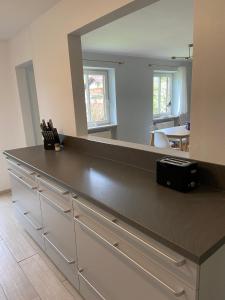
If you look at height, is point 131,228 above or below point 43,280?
above

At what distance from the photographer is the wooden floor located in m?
1.65

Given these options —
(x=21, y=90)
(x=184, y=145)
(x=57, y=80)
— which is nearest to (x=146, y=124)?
(x=184, y=145)

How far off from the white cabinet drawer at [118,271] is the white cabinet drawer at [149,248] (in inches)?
1.2

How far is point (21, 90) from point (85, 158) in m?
1.89

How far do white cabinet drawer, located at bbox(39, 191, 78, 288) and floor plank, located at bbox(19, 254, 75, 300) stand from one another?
110mm

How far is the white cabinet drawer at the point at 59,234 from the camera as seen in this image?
1.49m

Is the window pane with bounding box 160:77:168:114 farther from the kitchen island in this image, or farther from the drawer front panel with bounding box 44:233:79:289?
the drawer front panel with bounding box 44:233:79:289

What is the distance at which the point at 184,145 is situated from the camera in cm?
452

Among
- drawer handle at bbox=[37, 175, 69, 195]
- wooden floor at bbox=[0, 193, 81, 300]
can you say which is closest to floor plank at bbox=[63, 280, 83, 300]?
wooden floor at bbox=[0, 193, 81, 300]

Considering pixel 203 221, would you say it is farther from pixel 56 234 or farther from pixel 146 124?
pixel 146 124

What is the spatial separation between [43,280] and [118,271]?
983 mm

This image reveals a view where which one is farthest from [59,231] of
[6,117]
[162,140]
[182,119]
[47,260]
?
[182,119]

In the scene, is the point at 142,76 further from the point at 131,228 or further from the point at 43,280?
the point at 131,228

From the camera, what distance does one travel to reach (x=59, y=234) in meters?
1.63
